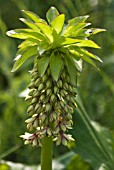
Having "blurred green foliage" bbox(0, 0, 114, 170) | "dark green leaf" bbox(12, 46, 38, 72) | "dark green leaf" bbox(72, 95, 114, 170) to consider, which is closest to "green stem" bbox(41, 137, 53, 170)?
"dark green leaf" bbox(12, 46, 38, 72)

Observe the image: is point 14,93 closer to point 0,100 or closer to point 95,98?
point 0,100

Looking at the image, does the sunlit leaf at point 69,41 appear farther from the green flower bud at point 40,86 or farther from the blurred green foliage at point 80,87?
the blurred green foliage at point 80,87

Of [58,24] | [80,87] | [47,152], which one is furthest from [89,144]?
[80,87]

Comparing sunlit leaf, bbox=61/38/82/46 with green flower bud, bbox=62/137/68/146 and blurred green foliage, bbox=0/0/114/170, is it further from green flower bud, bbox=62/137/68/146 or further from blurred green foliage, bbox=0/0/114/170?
blurred green foliage, bbox=0/0/114/170

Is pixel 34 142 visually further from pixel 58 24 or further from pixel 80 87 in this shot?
pixel 80 87

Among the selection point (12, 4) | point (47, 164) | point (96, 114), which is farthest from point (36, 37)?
point (12, 4)

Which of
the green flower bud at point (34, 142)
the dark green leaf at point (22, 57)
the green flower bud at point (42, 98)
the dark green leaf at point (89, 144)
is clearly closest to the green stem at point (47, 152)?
the green flower bud at point (34, 142)
